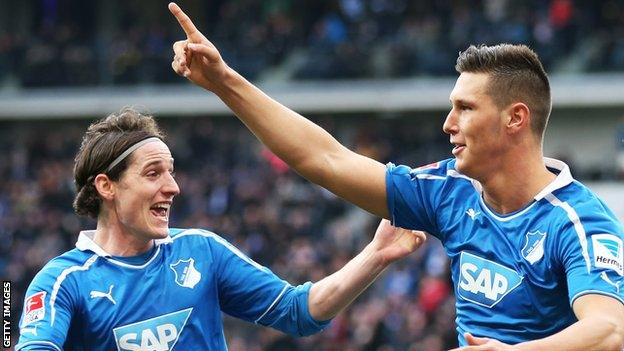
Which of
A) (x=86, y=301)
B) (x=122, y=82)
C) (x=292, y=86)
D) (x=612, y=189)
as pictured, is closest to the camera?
(x=86, y=301)

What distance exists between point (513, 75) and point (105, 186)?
5.98ft

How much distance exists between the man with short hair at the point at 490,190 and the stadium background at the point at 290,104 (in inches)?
371

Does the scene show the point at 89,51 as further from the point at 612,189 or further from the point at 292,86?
the point at 612,189

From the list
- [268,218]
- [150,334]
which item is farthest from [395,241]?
[268,218]

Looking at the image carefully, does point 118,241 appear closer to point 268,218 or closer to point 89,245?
point 89,245

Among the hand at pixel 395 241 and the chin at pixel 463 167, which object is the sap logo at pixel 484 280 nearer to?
the chin at pixel 463 167

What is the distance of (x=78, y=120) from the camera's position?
27.0 metres

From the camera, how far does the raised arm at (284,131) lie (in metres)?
4.68

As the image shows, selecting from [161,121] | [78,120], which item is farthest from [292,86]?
[78,120]

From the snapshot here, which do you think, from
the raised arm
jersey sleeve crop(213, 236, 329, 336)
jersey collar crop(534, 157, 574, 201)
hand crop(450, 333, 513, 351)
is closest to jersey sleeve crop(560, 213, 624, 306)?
jersey collar crop(534, 157, 574, 201)

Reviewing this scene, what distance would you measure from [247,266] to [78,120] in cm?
2214

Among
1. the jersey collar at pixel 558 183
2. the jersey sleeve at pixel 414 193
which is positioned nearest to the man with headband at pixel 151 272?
the jersey sleeve at pixel 414 193

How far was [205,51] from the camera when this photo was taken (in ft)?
15.2

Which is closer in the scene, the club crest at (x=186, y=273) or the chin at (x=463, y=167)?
the chin at (x=463, y=167)
